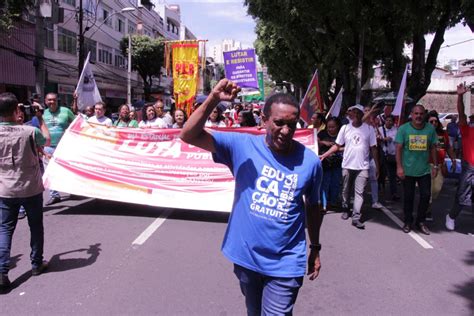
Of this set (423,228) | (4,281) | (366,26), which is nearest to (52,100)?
(4,281)

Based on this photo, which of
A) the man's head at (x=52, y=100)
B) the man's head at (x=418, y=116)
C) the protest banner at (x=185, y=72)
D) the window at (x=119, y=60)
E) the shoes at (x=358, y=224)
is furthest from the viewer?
the window at (x=119, y=60)

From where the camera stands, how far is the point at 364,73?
20.9 metres

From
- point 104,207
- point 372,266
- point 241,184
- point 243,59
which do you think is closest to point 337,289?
point 372,266

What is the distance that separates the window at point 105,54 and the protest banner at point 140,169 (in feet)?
106

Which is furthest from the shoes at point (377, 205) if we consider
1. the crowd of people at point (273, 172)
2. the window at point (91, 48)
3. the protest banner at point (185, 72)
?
the window at point (91, 48)

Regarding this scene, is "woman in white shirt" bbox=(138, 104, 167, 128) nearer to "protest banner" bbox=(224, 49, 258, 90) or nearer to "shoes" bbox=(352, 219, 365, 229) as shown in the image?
"shoes" bbox=(352, 219, 365, 229)

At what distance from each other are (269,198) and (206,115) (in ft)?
1.80

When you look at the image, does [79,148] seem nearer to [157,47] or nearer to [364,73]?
[364,73]

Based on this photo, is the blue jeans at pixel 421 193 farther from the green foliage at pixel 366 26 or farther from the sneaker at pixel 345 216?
A: the green foliage at pixel 366 26

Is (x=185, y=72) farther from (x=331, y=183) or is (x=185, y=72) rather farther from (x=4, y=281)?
(x=4, y=281)

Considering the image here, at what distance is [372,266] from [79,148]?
4.83 metres

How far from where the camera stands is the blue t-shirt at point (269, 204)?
93.8 inches

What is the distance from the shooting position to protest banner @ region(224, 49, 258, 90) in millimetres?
14141

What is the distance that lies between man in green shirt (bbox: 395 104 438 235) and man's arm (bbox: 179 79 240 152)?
439 centimetres
